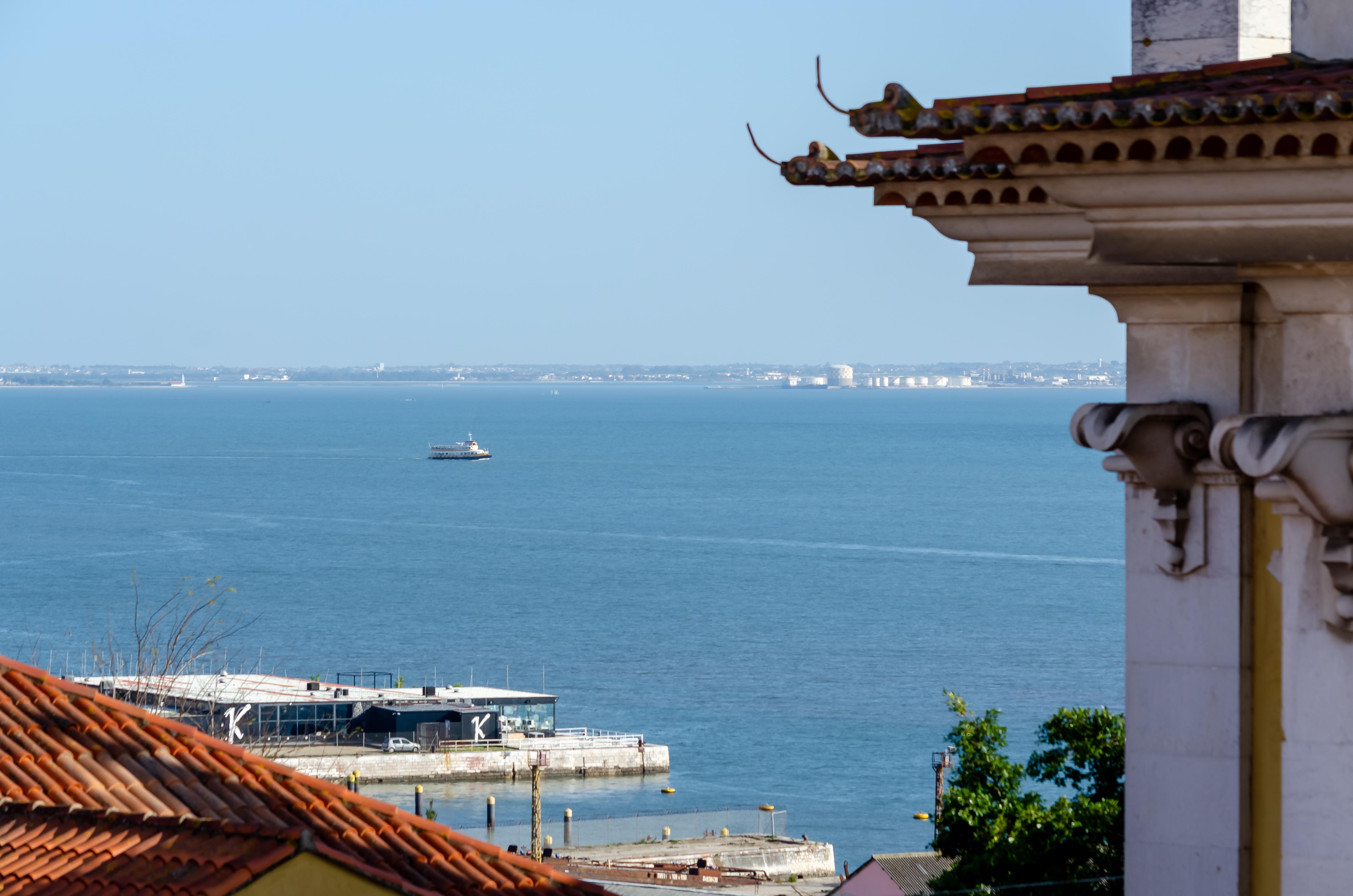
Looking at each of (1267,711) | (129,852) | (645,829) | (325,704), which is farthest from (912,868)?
(325,704)

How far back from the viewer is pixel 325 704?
263ft

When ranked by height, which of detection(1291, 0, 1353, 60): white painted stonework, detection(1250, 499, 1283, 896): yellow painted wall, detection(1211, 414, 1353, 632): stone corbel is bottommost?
detection(1250, 499, 1283, 896): yellow painted wall

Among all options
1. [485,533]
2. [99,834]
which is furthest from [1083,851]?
[485,533]

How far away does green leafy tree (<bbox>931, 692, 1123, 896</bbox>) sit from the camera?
21359mm

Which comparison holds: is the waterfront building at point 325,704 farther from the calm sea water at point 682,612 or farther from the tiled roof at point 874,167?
the tiled roof at point 874,167

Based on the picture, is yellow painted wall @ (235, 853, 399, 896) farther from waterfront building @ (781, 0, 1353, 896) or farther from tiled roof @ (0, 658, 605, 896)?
waterfront building @ (781, 0, 1353, 896)

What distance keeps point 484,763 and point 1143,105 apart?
75.1 metres

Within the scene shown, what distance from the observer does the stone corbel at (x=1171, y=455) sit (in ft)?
27.6

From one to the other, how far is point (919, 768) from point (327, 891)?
221 ft

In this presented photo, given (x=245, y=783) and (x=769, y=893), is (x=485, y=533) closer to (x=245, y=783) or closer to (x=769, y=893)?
(x=769, y=893)

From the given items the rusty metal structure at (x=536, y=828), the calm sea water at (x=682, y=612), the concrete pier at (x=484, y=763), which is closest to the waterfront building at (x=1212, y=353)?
the rusty metal structure at (x=536, y=828)

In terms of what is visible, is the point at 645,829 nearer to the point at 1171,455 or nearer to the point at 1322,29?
the point at 1171,455

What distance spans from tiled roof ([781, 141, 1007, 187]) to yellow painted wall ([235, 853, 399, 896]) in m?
3.95

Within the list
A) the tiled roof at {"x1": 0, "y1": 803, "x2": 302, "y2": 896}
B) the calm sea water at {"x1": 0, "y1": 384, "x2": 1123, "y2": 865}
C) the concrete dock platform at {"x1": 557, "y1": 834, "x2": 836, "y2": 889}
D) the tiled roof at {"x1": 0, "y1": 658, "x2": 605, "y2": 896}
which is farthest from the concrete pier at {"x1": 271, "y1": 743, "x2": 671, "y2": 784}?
the tiled roof at {"x1": 0, "y1": 803, "x2": 302, "y2": 896}
